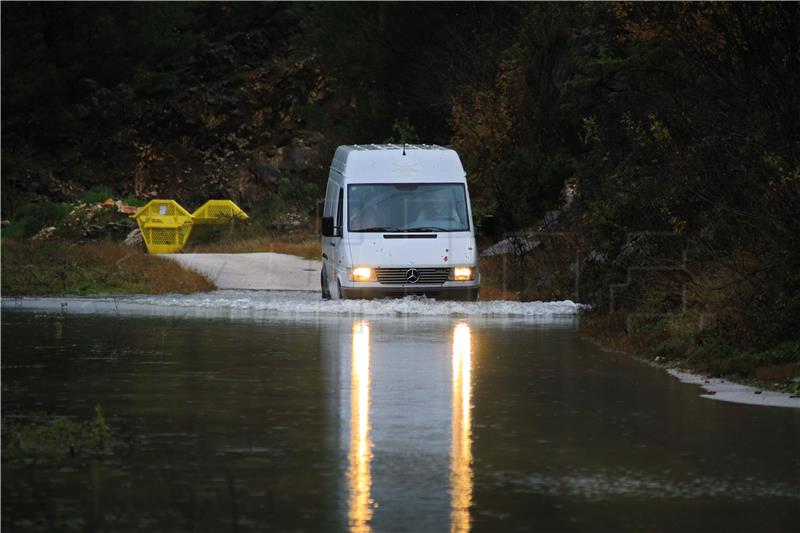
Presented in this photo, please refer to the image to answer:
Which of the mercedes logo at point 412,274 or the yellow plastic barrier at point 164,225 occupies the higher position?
the yellow plastic barrier at point 164,225

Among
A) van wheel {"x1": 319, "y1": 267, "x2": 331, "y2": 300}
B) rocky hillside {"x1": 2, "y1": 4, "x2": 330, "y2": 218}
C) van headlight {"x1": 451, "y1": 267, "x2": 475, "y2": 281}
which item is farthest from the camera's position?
rocky hillside {"x1": 2, "y1": 4, "x2": 330, "y2": 218}

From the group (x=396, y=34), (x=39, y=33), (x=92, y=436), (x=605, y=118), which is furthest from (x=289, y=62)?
(x=92, y=436)

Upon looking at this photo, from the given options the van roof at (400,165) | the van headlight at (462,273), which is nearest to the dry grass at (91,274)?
the van roof at (400,165)

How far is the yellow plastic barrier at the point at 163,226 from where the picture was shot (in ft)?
151

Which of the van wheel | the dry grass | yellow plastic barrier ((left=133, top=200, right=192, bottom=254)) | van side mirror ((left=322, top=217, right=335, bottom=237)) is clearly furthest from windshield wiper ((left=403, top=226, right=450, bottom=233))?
yellow plastic barrier ((left=133, top=200, right=192, bottom=254))

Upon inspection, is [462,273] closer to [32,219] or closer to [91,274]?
[91,274]

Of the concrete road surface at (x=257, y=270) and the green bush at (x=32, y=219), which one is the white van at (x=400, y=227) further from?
the green bush at (x=32, y=219)

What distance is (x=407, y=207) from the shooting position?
28156mm

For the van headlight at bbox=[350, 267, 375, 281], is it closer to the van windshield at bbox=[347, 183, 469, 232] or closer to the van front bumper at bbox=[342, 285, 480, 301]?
the van front bumper at bbox=[342, 285, 480, 301]

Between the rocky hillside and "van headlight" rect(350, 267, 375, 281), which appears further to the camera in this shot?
the rocky hillside

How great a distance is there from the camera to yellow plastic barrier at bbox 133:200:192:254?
4588cm

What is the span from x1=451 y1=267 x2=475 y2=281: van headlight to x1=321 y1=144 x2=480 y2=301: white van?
0.02 metres

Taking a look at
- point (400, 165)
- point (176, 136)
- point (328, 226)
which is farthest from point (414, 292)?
point (176, 136)

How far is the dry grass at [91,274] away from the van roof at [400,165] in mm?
5073
